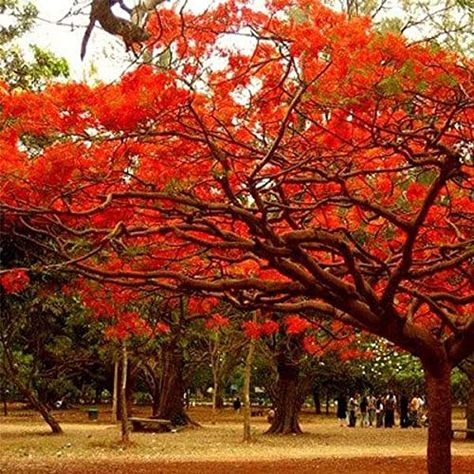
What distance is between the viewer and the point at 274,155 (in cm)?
965

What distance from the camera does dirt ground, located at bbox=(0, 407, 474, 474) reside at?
1477cm

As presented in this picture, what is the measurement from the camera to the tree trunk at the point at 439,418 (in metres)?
10.4

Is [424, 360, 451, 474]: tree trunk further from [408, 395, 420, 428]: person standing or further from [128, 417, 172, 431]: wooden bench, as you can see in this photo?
[408, 395, 420, 428]: person standing

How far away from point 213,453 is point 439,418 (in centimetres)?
877

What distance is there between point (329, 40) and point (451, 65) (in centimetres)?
131

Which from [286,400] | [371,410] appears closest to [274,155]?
[286,400]

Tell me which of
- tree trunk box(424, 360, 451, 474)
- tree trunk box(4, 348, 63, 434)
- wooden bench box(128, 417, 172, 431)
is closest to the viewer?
tree trunk box(424, 360, 451, 474)

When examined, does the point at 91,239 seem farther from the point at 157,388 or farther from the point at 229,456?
the point at 157,388

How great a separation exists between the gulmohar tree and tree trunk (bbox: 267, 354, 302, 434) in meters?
14.3

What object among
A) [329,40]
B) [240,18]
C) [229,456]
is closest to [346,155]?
[329,40]

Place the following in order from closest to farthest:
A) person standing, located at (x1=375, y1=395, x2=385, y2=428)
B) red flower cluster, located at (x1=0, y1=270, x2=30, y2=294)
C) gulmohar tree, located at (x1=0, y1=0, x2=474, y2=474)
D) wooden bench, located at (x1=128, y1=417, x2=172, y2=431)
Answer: gulmohar tree, located at (x1=0, y1=0, x2=474, y2=474) < red flower cluster, located at (x1=0, y1=270, x2=30, y2=294) < wooden bench, located at (x1=128, y1=417, x2=172, y2=431) < person standing, located at (x1=375, y1=395, x2=385, y2=428)

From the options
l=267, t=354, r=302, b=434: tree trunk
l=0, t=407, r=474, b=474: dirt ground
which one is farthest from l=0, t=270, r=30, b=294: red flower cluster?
l=267, t=354, r=302, b=434: tree trunk

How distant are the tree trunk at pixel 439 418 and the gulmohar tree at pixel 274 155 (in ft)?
0.05

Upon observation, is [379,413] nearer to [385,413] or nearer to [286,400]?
[385,413]
